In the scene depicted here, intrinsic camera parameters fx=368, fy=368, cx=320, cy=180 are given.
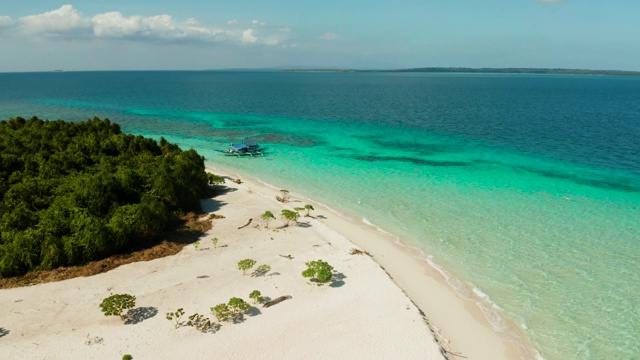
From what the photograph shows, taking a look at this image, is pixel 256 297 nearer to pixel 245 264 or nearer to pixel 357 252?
pixel 245 264

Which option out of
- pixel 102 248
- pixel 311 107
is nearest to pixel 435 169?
pixel 102 248

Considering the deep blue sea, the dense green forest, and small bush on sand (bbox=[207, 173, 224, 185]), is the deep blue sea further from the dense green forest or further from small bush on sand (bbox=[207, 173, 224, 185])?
the dense green forest

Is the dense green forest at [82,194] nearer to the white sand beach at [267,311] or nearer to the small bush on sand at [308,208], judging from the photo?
the white sand beach at [267,311]

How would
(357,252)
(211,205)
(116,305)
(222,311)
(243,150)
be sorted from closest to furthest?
(116,305)
(222,311)
(357,252)
(211,205)
(243,150)

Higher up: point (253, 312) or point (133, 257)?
point (133, 257)

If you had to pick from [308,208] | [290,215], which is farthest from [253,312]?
[308,208]

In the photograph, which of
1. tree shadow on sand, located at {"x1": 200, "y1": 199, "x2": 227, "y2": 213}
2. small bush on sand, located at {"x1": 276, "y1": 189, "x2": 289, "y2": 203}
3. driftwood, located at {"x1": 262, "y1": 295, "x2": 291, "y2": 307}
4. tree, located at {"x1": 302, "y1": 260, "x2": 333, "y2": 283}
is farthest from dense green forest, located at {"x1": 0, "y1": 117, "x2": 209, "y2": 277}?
tree, located at {"x1": 302, "y1": 260, "x2": 333, "y2": 283}

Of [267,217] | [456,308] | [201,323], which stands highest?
[267,217]

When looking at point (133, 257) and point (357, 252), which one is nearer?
point (133, 257)
